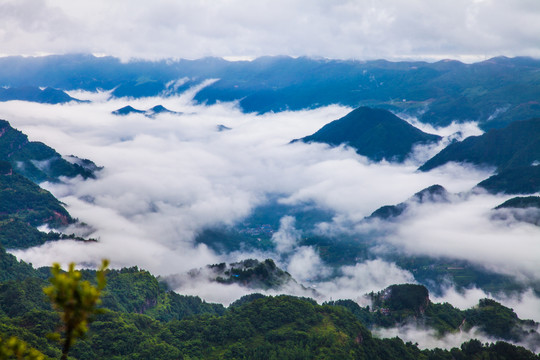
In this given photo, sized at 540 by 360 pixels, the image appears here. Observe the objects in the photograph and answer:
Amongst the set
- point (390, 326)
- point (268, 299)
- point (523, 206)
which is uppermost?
point (523, 206)

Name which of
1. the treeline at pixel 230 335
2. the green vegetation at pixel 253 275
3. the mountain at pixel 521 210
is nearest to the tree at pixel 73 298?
the treeline at pixel 230 335

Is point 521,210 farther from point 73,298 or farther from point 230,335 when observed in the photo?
point 73,298

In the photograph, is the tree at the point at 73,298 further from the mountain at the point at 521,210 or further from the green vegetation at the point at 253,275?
the mountain at the point at 521,210

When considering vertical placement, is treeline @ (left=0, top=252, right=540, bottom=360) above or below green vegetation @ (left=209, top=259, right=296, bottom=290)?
below

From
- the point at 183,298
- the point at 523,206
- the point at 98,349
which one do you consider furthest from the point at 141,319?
the point at 523,206

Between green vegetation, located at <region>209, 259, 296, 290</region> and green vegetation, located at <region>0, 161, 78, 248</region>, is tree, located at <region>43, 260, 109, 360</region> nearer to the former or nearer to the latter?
green vegetation, located at <region>209, 259, 296, 290</region>

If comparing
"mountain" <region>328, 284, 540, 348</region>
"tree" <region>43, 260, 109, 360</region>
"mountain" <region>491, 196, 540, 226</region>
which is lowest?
"mountain" <region>328, 284, 540, 348</region>

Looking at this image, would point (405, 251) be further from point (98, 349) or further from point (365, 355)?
point (98, 349)

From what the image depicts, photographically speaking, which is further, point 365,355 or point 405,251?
point 405,251

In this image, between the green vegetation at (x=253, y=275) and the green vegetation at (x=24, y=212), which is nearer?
the green vegetation at (x=253, y=275)

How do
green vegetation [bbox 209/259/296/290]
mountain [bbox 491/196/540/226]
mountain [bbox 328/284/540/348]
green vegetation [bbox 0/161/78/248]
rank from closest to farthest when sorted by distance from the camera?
mountain [bbox 328/284/540/348], green vegetation [bbox 209/259/296/290], green vegetation [bbox 0/161/78/248], mountain [bbox 491/196/540/226]

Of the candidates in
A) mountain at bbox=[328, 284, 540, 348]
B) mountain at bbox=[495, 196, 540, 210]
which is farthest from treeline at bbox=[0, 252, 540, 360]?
mountain at bbox=[495, 196, 540, 210]
